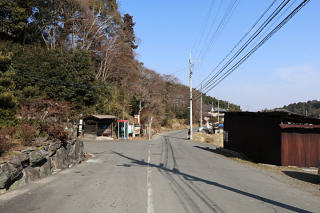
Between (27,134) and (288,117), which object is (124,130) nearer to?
(288,117)

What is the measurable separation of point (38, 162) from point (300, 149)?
1514 centimetres

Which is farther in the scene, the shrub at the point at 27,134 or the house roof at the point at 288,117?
the house roof at the point at 288,117

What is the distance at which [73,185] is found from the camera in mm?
8789

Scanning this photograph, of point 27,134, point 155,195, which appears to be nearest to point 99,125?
point 27,134

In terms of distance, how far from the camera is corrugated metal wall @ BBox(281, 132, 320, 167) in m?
16.2

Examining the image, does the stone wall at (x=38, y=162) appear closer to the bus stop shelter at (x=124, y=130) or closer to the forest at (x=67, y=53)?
the forest at (x=67, y=53)

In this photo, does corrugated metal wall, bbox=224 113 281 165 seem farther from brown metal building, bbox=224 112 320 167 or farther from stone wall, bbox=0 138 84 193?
stone wall, bbox=0 138 84 193

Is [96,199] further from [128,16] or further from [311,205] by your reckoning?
[128,16]

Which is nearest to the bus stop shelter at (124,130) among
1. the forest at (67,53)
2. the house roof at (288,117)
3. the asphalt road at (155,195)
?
the forest at (67,53)

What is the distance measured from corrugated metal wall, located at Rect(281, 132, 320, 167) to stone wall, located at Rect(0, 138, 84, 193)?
1270cm

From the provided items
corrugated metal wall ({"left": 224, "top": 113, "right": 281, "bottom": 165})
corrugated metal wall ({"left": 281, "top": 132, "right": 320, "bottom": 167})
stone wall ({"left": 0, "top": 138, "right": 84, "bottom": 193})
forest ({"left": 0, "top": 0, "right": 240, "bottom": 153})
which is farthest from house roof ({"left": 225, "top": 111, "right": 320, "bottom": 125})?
forest ({"left": 0, "top": 0, "right": 240, "bottom": 153})

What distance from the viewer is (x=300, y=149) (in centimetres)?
1645

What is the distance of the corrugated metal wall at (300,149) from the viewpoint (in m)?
16.2

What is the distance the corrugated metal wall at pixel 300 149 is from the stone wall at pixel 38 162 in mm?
12703
